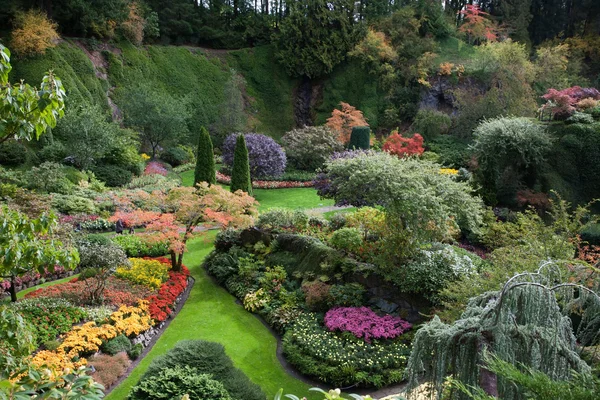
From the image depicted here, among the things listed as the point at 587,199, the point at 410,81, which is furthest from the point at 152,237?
the point at 410,81

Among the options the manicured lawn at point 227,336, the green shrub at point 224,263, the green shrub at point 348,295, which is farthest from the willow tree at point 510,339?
the green shrub at point 224,263

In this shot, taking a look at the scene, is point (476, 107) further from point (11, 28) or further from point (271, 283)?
point (11, 28)

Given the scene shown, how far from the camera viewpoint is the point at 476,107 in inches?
1113

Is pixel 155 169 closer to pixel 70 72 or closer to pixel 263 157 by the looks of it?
pixel 263 157

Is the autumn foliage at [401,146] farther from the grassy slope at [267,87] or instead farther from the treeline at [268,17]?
the treeline at [268,17]

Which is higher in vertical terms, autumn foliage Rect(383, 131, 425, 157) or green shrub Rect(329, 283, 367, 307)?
autumn foliage Rect(383, 131, 425, 157)

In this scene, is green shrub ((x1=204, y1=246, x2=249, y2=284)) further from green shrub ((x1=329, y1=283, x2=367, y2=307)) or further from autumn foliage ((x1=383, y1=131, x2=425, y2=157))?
autumn foliage ((x1=383, y1=131, x2=425, y2=157))

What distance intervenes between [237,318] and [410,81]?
25.9 m

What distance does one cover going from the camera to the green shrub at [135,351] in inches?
403

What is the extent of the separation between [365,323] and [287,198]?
499 inches

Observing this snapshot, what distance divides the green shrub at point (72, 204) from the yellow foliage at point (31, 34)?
11122 millimetres

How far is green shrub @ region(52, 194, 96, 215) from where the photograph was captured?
1830 centimetres

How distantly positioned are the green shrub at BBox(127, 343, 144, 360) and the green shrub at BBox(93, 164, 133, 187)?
14.4m

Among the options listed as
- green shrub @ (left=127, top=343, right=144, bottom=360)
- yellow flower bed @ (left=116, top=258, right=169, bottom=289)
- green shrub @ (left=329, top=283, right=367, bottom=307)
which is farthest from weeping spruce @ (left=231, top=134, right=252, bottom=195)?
green shrub @ (left=127, top=343, right=144, bottom=360)
